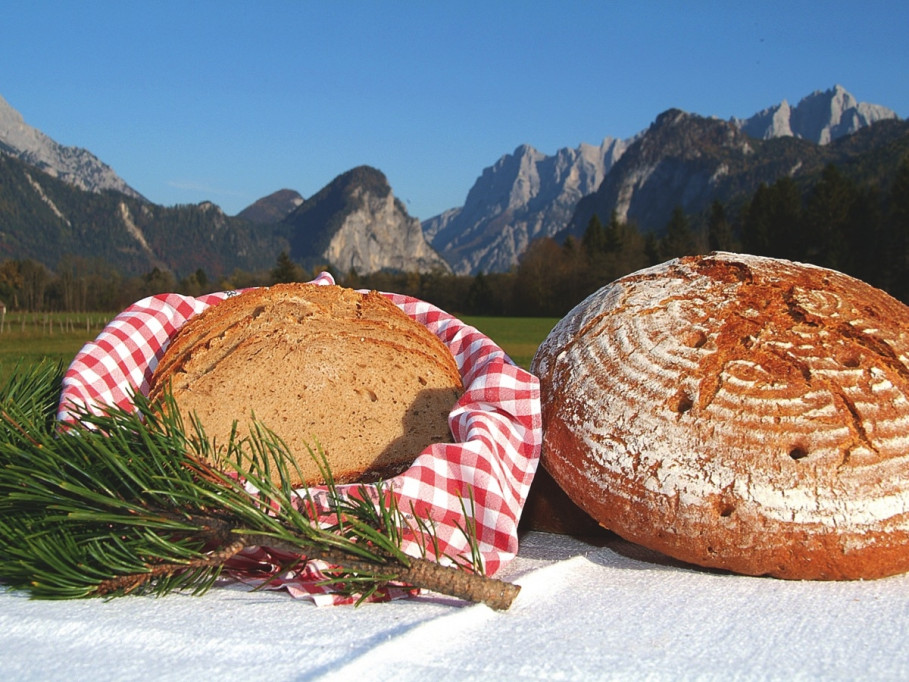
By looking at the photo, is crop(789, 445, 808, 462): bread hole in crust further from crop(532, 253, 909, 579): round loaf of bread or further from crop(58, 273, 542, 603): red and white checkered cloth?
crop(58, 273, 542, 603): red and white checkered cloth

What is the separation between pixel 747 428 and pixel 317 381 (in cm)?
166

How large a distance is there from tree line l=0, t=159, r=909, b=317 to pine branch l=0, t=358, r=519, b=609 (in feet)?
124

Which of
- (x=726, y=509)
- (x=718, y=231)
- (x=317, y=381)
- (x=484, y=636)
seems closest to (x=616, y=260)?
(x=718, y=231)

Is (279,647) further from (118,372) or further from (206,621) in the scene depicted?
(118,372)

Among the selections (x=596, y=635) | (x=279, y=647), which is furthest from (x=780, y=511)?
(x=279, y=647)

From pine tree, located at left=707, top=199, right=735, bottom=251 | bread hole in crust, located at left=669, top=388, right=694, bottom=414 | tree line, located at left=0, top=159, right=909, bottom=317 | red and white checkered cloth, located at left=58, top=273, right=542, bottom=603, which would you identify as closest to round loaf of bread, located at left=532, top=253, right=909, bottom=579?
bread hole in crust, located at left=669, top=388, right=694, bottom=414

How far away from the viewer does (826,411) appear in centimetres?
247

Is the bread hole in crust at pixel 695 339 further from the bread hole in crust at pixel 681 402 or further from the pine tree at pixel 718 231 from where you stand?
the pine tree at pixel 718 231

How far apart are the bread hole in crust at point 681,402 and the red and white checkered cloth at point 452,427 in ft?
1.74

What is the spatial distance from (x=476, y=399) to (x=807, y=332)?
129cm

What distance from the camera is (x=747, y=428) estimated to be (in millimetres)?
2459

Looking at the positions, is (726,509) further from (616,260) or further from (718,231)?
(718,231)

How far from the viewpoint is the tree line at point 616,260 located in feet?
188

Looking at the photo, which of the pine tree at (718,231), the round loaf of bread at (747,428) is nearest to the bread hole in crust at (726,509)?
the round loaf of bread at (747,428)
